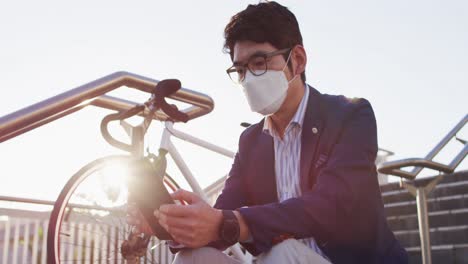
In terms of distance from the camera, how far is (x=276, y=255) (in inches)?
63.5

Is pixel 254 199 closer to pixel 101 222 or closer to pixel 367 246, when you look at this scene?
pixel 367 246

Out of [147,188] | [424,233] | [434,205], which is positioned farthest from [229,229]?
[434,205]

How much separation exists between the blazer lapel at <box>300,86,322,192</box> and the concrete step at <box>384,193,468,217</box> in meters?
4.32

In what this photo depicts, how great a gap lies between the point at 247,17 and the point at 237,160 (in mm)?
539

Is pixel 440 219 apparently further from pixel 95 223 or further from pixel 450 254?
pixel 95 223

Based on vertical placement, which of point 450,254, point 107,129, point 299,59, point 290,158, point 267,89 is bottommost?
point 450,254

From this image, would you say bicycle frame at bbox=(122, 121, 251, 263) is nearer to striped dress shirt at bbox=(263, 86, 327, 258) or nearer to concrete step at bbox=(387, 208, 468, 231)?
striped dress shirt at bbox=(263, 86, 327, 258)

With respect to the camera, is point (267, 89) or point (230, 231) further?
point (267, 89)

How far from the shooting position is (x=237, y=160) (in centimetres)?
229

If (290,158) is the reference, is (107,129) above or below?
above

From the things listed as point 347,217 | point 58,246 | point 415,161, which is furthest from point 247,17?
point 415,161

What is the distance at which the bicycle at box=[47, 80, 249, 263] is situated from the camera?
2.13 metres

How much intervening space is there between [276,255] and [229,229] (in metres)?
0.14

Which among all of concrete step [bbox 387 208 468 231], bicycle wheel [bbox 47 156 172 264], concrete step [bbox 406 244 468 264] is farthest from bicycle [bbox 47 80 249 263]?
concrete step [bbox 387 208 468 231]
